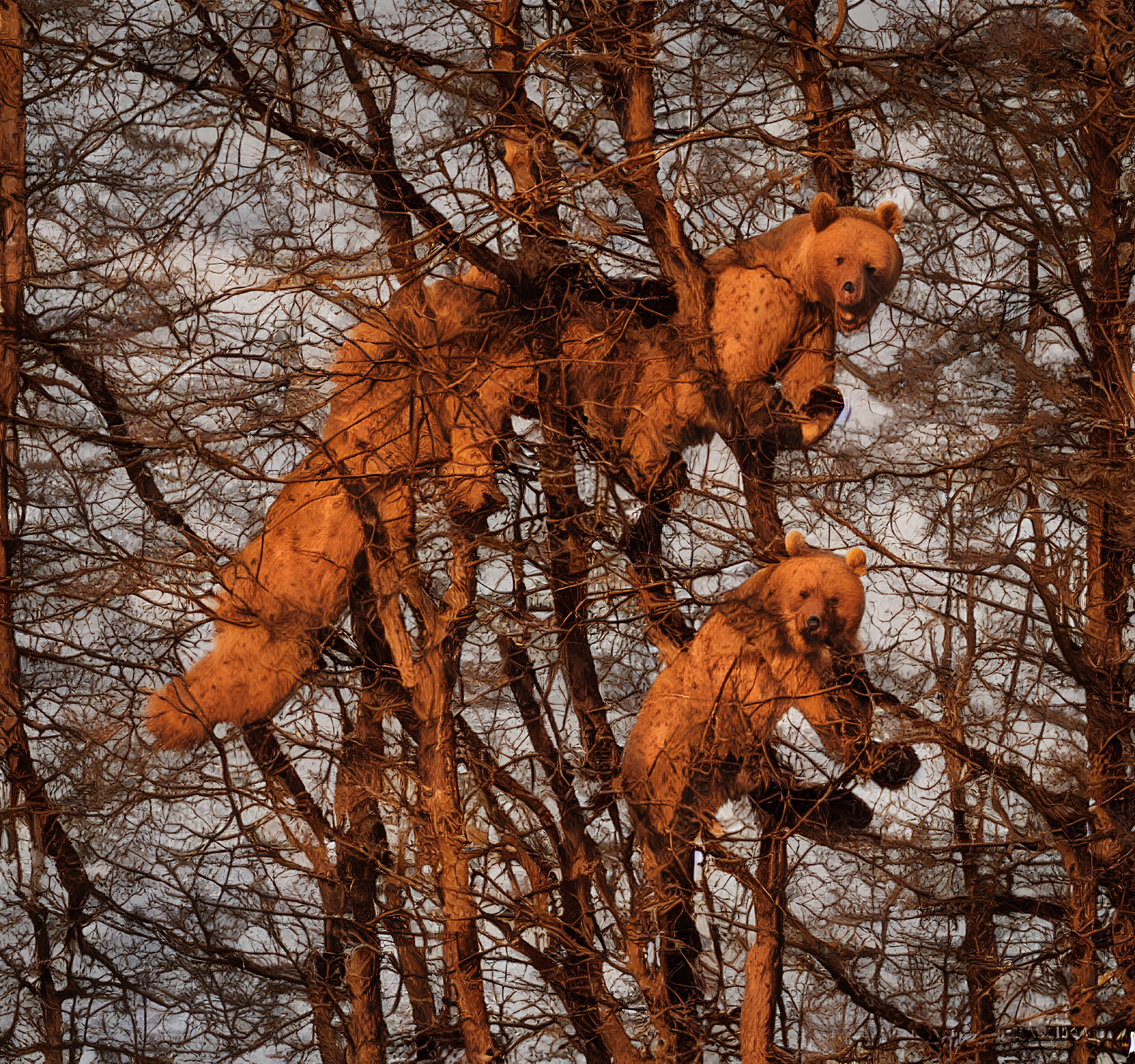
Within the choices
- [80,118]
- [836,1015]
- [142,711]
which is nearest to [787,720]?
[836,1015]

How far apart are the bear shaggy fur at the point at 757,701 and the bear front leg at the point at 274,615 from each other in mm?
1063

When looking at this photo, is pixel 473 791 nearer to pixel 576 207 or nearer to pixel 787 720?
pixel 787 720

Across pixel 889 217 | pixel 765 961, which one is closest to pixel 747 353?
pixel 889 217

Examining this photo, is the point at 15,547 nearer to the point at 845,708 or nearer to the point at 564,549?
the point at 564,549

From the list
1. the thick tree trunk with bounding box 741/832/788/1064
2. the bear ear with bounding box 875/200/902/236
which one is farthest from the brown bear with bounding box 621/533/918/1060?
the bear ear with bounding box 875/200/902/236

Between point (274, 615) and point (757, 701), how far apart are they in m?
1.46

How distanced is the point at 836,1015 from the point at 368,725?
65.0 inches

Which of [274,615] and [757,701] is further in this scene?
[274,615]

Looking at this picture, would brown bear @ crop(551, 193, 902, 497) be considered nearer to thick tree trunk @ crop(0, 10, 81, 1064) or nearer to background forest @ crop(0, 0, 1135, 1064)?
background forest @ crop(0, 0, 1135, 1064)

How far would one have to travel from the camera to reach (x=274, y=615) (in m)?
4.67

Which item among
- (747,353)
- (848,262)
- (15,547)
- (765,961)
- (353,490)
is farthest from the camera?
(15,547)

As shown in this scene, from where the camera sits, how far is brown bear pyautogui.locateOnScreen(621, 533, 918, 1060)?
4.33 m

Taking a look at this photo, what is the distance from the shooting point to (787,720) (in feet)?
14.4

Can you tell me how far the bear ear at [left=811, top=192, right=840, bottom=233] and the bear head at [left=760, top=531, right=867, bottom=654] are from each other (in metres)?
0.90
